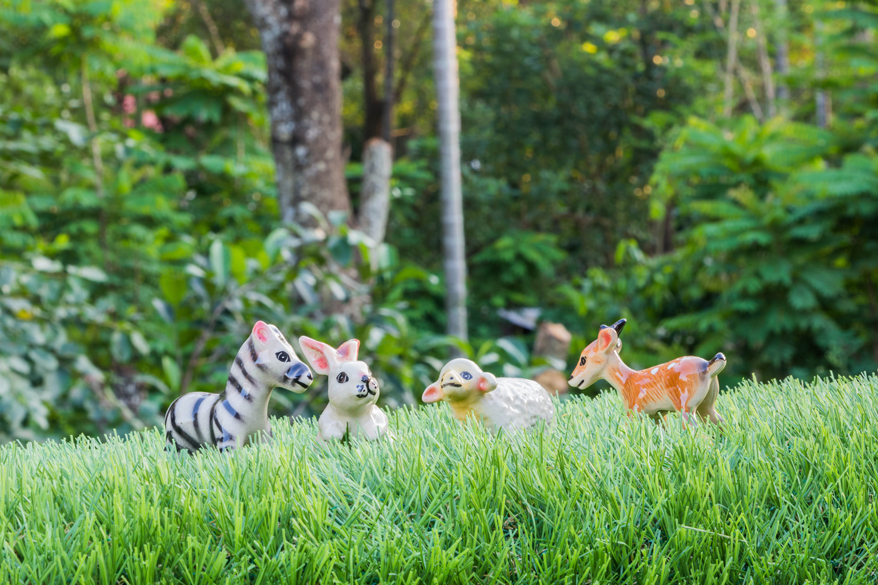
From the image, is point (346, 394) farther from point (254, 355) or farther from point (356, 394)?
point (254, 355)

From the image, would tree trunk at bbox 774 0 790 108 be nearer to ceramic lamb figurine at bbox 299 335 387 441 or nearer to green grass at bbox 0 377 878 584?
green grass at bbox 0 377 878 584

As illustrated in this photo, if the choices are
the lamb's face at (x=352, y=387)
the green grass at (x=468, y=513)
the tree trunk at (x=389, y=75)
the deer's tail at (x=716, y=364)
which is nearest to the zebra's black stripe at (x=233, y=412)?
the green grass at (x=468, y=513)

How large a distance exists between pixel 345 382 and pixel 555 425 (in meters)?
0.58

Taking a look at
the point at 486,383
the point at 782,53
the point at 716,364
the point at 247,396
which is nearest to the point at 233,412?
the point at 247,396

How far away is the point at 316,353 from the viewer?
1729mm

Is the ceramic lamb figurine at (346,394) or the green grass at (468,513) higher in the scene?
the ceramic lamb figurine at (346,394)

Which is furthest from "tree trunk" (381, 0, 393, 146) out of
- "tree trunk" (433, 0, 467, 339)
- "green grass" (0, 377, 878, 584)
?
"green grass" (0, 377, 878, 584)

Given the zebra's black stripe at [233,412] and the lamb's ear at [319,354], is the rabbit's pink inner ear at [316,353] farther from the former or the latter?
the zebra's black stripe at [233,412]

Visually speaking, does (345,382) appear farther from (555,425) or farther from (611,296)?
(611,296)

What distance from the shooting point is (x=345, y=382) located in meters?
1.61

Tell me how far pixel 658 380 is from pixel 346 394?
77 cm

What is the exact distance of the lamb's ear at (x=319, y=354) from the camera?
67.1 inches

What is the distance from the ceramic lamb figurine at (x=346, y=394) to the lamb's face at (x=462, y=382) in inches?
5.8

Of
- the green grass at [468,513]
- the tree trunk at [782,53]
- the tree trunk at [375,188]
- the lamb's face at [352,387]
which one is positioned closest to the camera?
the green grass at [468,513]
